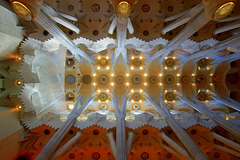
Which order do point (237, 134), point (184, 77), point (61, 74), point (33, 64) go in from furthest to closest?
point (184, 77), point (61, 74), point (33, 64), point (237, 134)

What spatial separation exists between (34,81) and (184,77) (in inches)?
519

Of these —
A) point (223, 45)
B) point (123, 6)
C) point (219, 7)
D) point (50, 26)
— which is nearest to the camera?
point (219, 7)

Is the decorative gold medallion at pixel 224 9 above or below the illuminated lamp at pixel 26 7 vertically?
below

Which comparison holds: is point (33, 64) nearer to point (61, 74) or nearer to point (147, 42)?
point (61, 74)

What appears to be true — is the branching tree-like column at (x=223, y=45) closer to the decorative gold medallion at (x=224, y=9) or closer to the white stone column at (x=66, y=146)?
the decorative gold medallion at (x=224, y=9)

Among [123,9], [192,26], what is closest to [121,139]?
[123,9]

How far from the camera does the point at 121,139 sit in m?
7.23

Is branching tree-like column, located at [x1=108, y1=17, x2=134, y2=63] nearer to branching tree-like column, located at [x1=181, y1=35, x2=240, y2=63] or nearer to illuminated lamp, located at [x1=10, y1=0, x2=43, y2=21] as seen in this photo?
illuminated lamp, located at [x1=10, y1=0, x2=43, y2=21]

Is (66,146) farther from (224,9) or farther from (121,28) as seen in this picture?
(224,9)

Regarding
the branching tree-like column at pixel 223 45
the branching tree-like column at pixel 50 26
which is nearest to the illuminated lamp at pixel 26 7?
the branching tree-like column at pixel 50 26

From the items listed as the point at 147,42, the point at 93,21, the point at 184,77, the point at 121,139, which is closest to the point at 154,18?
the point at 147,42

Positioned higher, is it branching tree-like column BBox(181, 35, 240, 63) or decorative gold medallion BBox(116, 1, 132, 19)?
decorative gold medallion BBox(116, 1, 132, 19)

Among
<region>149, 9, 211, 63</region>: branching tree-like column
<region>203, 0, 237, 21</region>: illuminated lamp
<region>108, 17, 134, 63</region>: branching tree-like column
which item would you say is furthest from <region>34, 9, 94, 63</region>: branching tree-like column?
<region>203, 0, 237, 21</region>: illuminated lamp

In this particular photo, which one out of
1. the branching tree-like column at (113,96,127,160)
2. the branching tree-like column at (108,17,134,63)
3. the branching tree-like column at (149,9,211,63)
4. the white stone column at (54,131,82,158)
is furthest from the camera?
the white stone column at (54,131,82,158)
